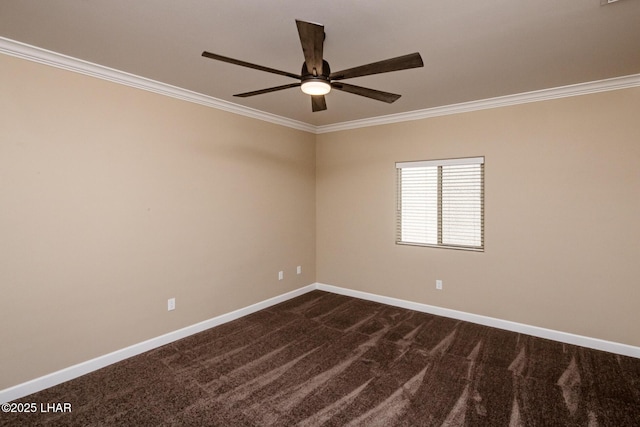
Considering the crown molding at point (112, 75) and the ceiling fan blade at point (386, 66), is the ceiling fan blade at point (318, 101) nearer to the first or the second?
the ceiling fan blade at point (386, 66)

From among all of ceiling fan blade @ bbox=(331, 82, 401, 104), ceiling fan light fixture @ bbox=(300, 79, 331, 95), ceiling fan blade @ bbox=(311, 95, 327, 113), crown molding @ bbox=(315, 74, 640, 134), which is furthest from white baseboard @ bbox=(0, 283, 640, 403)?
ceiling fan blade @ bbox=(331, 82, 401, 104)

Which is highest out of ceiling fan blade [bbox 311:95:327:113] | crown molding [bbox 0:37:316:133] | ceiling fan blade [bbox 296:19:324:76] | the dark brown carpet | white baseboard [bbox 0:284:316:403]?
crown molding [bbox 0:37:316:133]

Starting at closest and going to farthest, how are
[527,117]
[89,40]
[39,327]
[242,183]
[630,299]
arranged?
[89,40] < [39,327] < [630,299] < [527,117] < [242,183]

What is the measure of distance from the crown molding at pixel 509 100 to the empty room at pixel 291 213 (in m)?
0.02

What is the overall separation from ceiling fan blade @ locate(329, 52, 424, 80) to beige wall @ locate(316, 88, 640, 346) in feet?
8.18

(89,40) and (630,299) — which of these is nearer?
(89,40)

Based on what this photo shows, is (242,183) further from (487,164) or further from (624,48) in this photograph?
(624,48)

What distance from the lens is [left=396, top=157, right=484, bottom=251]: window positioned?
3.97 meters

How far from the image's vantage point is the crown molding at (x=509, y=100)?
10.2 feet

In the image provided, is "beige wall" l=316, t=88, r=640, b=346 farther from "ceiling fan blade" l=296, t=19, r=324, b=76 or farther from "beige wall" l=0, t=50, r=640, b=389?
"ceiling fan blade" l=296, t=19, r=324, b=76

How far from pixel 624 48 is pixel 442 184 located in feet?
6.87

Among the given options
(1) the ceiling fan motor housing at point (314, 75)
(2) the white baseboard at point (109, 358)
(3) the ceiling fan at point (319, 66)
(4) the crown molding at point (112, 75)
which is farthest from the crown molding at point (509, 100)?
(2) the white baseboard at point (109, 358)

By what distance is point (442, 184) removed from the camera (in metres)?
4.20

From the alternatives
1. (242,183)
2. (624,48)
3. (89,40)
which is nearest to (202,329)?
(242,183)
